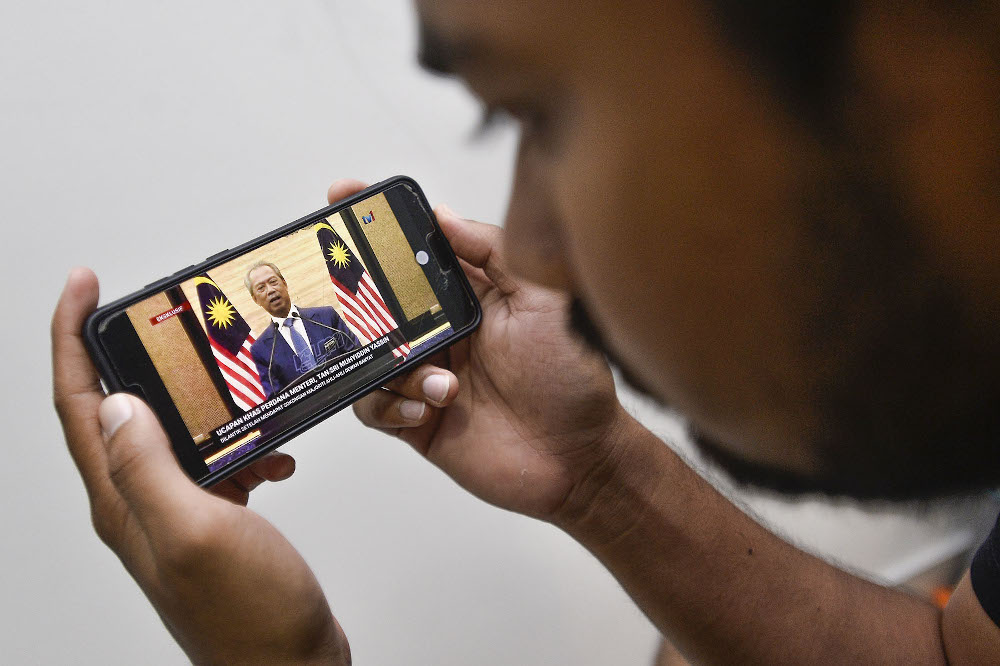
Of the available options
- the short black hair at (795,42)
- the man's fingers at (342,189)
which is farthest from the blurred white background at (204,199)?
the short black hair at (795,42)

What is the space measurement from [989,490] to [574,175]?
344 millimetres

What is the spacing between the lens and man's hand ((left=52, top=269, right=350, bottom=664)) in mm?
361

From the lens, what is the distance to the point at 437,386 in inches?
19.8

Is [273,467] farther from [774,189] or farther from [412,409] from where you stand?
[774,189]

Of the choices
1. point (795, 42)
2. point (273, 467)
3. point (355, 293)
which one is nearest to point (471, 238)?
point (355, 293)

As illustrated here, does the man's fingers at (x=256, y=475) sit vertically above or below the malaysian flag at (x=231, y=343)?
below

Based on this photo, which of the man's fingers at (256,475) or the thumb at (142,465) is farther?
the man's fingers at (256,475)

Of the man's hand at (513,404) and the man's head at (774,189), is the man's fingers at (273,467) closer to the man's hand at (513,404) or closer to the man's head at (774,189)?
the man's hand at (513,404)

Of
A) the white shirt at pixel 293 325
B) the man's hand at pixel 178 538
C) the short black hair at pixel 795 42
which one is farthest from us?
the white shirt at pixel 293 325

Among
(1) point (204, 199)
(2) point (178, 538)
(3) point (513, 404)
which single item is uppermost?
(1) point (204, 199)

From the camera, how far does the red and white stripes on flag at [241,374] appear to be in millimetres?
445

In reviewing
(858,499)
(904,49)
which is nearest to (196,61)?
(904,49)

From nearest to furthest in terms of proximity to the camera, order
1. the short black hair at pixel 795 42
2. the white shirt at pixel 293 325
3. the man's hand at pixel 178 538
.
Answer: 1. the short black hair at pixel 795 42
2. the man's hand at pixel 178 538
3. the white shirt at pixel 293 325

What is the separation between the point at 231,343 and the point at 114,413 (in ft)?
0.28
